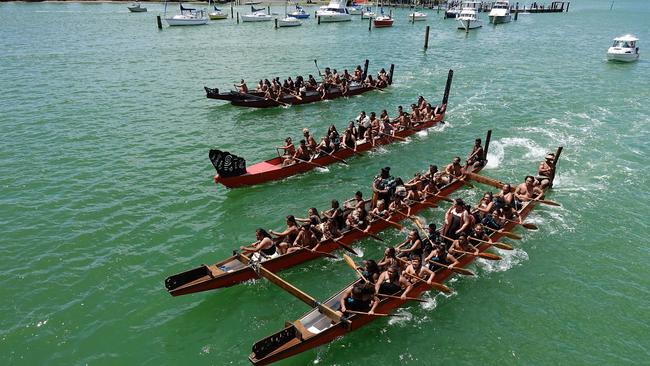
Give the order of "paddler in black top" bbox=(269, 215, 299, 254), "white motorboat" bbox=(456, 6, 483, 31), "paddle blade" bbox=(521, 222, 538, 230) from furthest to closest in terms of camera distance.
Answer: "white motorboat" bbox=(456, 6, 483, 31)
"paddle blade" bbox=(521, 222, 538, 230)
"paddler in black top" bbox=(269, 215, 299, 254)

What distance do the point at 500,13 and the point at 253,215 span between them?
9063 cm

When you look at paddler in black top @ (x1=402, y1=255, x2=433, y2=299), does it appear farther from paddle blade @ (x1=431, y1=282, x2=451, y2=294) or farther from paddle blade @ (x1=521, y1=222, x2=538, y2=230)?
paddle blade @ (x1=521, y1=222, x2=538, y2=230)

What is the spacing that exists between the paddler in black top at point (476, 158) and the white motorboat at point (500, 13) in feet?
261

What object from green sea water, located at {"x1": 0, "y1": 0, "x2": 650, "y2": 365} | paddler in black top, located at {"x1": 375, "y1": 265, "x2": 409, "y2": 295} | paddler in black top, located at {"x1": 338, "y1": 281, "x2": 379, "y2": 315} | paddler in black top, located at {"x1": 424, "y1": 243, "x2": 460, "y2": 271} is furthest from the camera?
paddler in black top, located at {"x1": 424, "y1": 243, "x2": 460, "y2": 271}

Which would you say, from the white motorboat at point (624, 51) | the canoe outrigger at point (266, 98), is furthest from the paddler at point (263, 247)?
the white motorboat at point (624, 51)

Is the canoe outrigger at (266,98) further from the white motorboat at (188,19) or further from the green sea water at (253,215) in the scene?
the white motorboat at (188,19)

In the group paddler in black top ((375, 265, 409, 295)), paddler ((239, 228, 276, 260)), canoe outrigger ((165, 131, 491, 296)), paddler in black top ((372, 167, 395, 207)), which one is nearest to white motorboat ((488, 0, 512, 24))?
paddler in black top ((372, 167, 395, 207))

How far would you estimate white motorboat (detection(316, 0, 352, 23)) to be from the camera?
9281 cm

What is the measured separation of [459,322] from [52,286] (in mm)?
14261

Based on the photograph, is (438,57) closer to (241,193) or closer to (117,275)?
(241,193)

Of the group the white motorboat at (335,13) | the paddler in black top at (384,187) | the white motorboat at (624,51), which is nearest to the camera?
the paddler in black top at (384,187)

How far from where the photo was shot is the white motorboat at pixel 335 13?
9281cm

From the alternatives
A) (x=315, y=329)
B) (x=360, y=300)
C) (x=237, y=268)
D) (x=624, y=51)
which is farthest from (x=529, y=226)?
(x=624, y=51)

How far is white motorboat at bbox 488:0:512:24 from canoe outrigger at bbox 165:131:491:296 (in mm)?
88087
